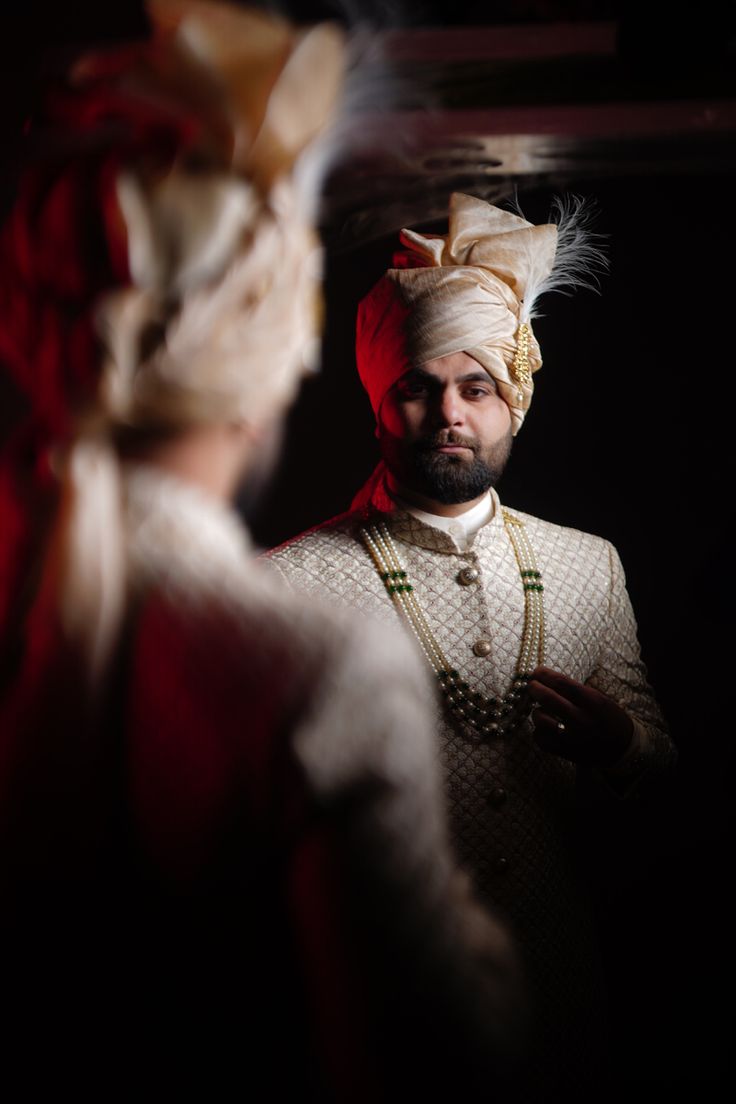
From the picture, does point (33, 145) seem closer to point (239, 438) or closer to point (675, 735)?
point (239, 438)

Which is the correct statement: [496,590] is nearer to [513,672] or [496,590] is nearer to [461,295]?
[513,672]

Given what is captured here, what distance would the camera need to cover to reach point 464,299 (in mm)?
1547

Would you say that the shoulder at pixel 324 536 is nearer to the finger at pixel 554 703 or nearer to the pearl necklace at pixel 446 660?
the pearl necklace at pixel 446 660

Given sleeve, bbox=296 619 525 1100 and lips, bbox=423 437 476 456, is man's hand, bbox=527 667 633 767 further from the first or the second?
sleeve, bbox=296 619 525 1100

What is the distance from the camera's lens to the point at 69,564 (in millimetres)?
670

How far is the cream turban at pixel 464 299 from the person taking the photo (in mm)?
1547

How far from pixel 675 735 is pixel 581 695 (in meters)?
0.75

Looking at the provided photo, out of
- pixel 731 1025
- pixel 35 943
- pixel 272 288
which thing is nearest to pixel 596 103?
pixel 272 288

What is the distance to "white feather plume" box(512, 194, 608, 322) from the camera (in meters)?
1.65

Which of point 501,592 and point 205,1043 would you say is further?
point 501,592

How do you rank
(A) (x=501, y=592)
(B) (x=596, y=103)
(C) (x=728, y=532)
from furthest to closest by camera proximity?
(C) (x=728, y=532), (A) (x=501, y=592), (B) (x=596, y=103)

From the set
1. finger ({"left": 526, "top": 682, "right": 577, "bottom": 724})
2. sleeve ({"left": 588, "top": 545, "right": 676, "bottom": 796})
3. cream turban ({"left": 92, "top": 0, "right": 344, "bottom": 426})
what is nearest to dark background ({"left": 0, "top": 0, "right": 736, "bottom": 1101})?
sleeve ({"left": 588, "top": 545, "right": 676, "bottom": 796})

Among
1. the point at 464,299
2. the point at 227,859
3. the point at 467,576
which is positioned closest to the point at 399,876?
the point at 227,859

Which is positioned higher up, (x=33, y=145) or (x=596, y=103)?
(x=596, y=103)
